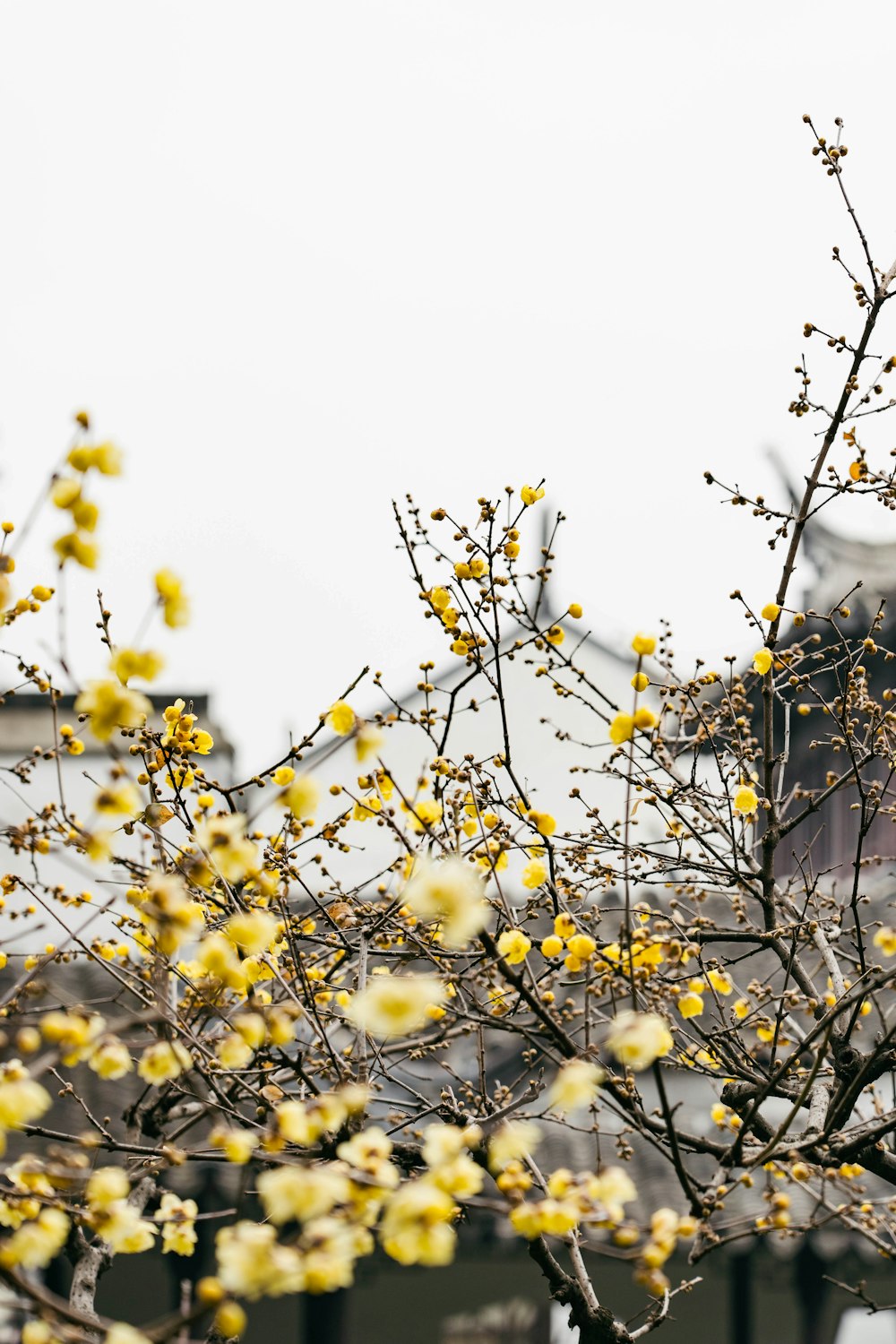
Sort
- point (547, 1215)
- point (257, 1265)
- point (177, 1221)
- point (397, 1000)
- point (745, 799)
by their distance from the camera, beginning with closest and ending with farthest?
1. point (257, 1265)
2. point (397, 1000)
3. point (547, 1215)
4. point (177, 1221)
5. point (745, 799)

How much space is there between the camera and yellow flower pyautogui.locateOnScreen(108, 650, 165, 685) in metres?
1.80

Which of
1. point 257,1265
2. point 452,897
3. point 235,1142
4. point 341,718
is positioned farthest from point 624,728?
point 257,1265

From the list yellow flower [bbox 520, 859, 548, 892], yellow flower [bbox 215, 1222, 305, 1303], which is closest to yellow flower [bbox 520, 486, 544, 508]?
yellow flower [bbox 520, 859, 548, 892]

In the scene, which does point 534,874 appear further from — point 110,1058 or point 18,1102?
point 18,1102

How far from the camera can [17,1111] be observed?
1615mm

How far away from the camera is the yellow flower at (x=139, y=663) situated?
1801 millimetres

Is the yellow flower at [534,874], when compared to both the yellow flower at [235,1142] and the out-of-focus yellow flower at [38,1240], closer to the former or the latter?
the yellow flower at [235,1142]

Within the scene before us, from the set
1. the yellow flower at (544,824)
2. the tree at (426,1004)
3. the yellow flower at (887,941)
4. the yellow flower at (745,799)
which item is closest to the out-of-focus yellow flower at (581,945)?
the tree at (426,1004)

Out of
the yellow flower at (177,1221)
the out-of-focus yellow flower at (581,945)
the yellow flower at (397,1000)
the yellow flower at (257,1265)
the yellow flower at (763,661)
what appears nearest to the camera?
the yellow flower at (257,1265)

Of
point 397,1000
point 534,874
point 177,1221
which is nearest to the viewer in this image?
point 397,1000

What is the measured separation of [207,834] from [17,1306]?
0.70m

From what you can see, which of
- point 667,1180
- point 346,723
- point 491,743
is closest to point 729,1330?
point 667,1180

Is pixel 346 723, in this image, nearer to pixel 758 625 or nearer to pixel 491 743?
pixel 758 625

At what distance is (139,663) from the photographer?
1816 millimetres
